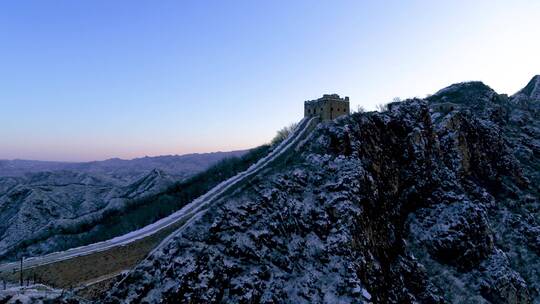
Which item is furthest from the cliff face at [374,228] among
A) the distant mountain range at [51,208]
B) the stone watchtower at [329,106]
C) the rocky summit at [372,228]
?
the distant mountain range at [51,208]

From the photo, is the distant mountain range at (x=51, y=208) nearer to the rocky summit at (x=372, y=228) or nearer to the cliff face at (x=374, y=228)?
the cliff face at (x=374, y=228)

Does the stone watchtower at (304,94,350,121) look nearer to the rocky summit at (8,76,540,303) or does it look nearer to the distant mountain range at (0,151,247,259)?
the rocky summit at (8,76,540,303)

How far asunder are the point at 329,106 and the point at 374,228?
83.5ft

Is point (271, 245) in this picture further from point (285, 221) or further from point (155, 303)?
point (155, 303)

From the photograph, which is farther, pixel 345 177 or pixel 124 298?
pixel 345 177

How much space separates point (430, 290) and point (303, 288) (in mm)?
15249

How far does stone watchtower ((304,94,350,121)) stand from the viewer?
191 ft

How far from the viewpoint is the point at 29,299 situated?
23.2 meters

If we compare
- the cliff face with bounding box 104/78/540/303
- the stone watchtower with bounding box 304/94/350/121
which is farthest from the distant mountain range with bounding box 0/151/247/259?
the cliff face with bounding box 104/78/540/303

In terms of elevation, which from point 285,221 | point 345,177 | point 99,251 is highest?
point 345,177

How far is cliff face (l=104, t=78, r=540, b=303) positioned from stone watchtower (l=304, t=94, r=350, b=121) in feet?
34.6

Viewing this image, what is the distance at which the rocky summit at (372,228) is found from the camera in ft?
93.9

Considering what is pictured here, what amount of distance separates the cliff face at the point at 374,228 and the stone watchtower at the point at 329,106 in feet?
34.6

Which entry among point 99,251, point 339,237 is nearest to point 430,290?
point 339,237
